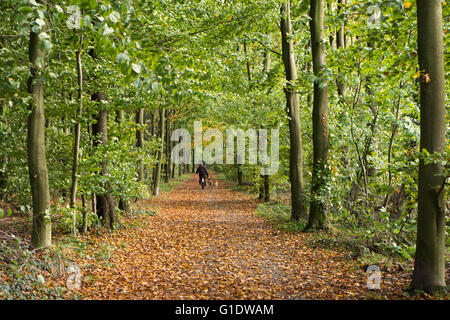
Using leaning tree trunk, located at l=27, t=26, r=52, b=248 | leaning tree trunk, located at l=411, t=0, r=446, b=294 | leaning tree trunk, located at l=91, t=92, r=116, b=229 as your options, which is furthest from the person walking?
leaning tree trunk, located at l=411, t=0, r=446, b=294

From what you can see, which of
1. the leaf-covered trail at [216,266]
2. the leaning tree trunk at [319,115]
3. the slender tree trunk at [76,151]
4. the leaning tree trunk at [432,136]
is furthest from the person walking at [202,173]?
the leaning tree trunk at [432,136]

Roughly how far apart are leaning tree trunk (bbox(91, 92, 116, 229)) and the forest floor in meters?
0.47

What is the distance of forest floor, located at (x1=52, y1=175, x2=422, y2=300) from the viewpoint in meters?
5.27

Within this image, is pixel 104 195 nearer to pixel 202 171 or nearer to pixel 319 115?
pixel 319 115

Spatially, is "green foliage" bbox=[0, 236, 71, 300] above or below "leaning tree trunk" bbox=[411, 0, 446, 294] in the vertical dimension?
below

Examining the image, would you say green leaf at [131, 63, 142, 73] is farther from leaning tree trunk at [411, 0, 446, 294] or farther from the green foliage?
leaning tree trunk at [411, 0, 446, 294]

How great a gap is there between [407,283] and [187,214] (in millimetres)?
10160

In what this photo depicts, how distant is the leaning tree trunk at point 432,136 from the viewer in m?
4.28

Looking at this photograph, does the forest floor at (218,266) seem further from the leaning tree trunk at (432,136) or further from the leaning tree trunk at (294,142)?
the leaning tree trunk at (294,142)

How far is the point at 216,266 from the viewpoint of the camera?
22.8ft

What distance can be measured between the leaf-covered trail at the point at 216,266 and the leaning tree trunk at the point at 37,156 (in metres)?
0.98

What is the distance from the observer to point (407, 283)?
5121 mm

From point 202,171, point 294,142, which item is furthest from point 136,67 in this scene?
point 202,171
